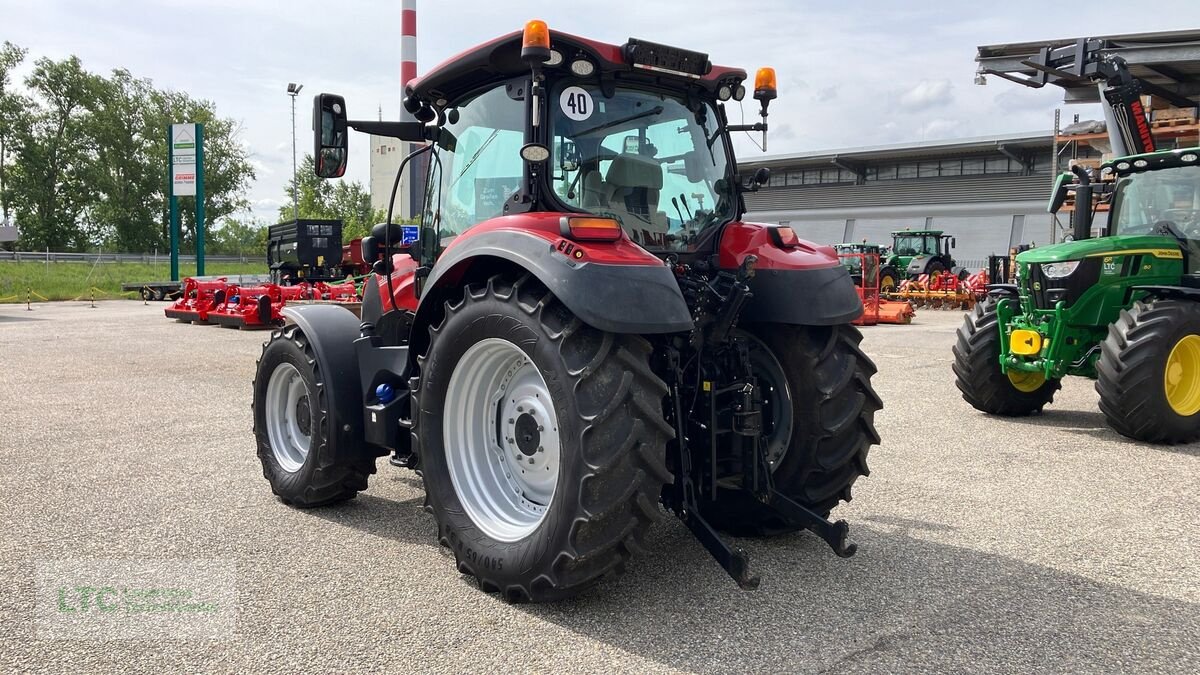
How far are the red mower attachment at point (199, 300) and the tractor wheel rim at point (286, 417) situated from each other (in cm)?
1392

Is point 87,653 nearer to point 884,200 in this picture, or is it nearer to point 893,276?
point 893,276

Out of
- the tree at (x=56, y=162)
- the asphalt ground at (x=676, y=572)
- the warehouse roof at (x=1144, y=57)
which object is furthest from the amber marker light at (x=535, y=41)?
the tree at (x=56, y=162)

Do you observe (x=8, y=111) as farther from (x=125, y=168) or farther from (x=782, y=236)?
(x=782, y=236)

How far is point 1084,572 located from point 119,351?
41.1 feet

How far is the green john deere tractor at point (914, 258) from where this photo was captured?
1038 inches

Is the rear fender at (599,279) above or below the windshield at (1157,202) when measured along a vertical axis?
below

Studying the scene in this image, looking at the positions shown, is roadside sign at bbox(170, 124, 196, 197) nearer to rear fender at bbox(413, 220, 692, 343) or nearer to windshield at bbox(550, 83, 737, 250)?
windshield at bbox(550, 83, 737, 250)

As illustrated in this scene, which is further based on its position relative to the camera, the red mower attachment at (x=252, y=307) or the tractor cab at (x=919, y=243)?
the tractor cab at (x=919, y=243)

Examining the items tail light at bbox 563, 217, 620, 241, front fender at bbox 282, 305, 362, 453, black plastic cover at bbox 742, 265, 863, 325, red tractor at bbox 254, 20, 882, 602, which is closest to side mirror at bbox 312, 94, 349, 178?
red tractor at bbox 254, 20, 882, 602

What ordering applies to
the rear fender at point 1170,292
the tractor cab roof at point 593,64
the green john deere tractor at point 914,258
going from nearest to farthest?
the tractor cab roof at point 593,64, the rear fender at point 1170,292, the green john deere tractor at point 914,258

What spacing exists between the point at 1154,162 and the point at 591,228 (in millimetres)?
6934

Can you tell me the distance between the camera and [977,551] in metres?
4.27

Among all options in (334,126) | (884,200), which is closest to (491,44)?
(334,126)

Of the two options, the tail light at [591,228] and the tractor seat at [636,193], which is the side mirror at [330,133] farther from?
the tail light at [591,228]
